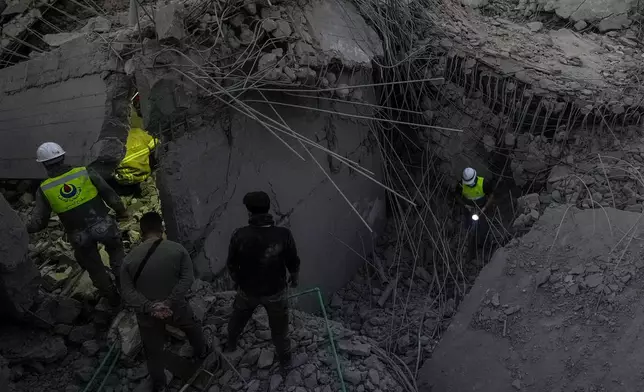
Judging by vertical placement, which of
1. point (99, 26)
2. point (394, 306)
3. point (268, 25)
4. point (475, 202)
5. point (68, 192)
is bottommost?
point (394, 306)

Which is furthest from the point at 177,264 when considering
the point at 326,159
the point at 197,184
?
the point at 326,159

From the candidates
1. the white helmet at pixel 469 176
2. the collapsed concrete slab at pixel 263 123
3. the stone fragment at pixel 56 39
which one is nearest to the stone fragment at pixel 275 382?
the collapsed concrete slab at pixel 263 123

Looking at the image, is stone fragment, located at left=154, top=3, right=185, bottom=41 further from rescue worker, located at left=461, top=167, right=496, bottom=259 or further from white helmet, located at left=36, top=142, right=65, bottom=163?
rescue worker, located at left=461, top=167, right=496, bottom=259

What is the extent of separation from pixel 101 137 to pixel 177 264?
1.45 metres

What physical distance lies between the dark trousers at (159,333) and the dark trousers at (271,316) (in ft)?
0.76

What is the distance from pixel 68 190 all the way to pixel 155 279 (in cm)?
109

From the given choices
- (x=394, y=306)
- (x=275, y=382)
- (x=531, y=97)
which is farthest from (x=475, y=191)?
(x=275, y=382)

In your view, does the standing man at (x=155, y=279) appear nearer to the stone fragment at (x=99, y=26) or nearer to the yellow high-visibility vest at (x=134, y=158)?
the yellow high-visibility vest at (x=134, y=158)

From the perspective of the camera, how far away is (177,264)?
3.12 meters

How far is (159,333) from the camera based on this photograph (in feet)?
10.7

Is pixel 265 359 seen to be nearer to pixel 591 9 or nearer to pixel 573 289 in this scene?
pixel 573 289

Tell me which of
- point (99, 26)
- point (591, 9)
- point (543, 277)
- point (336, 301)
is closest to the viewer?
point (543, 277)

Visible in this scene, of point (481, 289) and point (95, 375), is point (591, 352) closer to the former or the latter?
point (481, 289)

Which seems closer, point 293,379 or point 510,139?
point 293,379
